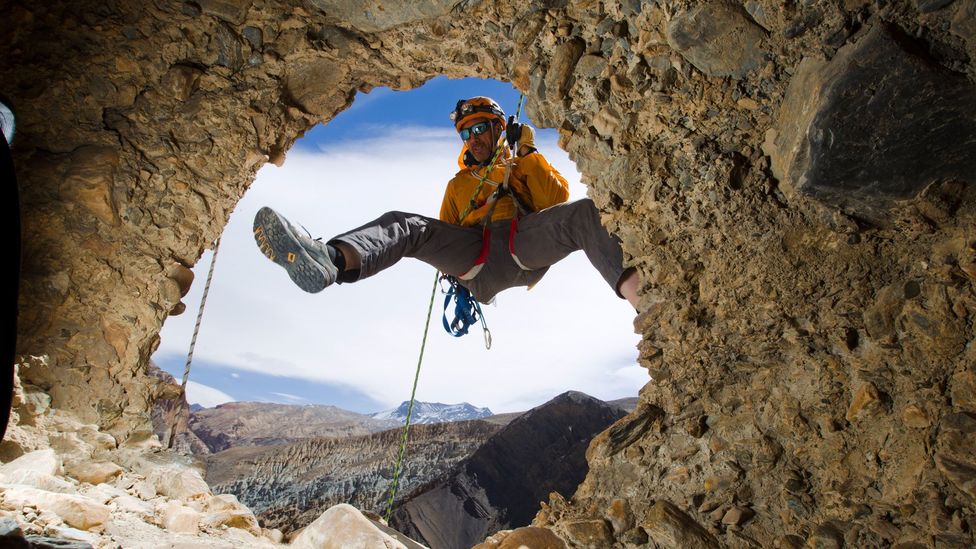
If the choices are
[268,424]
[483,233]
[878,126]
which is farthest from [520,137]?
[268,424]

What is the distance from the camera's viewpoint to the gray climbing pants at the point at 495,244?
7.66ft

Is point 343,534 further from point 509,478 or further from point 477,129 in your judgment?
point 509,478

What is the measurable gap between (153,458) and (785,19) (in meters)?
2.83

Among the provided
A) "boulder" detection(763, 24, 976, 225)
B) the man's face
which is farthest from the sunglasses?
"boulder" detection(763, 24, 976, 225)

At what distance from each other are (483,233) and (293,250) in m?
1.29

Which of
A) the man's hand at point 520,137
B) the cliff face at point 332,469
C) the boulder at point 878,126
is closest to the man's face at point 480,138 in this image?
the man's hand at point 520,137

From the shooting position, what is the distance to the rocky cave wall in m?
1.27

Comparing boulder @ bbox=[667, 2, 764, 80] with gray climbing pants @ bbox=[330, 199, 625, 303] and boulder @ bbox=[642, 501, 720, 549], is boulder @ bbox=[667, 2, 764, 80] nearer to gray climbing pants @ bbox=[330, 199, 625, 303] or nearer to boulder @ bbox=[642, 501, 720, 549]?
gray climbing pants @ bbox=[330, 199, 625, 303]

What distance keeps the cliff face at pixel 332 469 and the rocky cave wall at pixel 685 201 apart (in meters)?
2.79

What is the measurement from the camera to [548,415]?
240 inches

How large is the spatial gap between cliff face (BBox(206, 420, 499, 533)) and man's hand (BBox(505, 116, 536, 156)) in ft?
10.7

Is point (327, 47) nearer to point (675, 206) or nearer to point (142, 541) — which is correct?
point (675, 206)

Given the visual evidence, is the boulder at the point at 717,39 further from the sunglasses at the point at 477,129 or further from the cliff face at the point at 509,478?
the cliff face at the point at 509,478

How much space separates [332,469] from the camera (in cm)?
535
